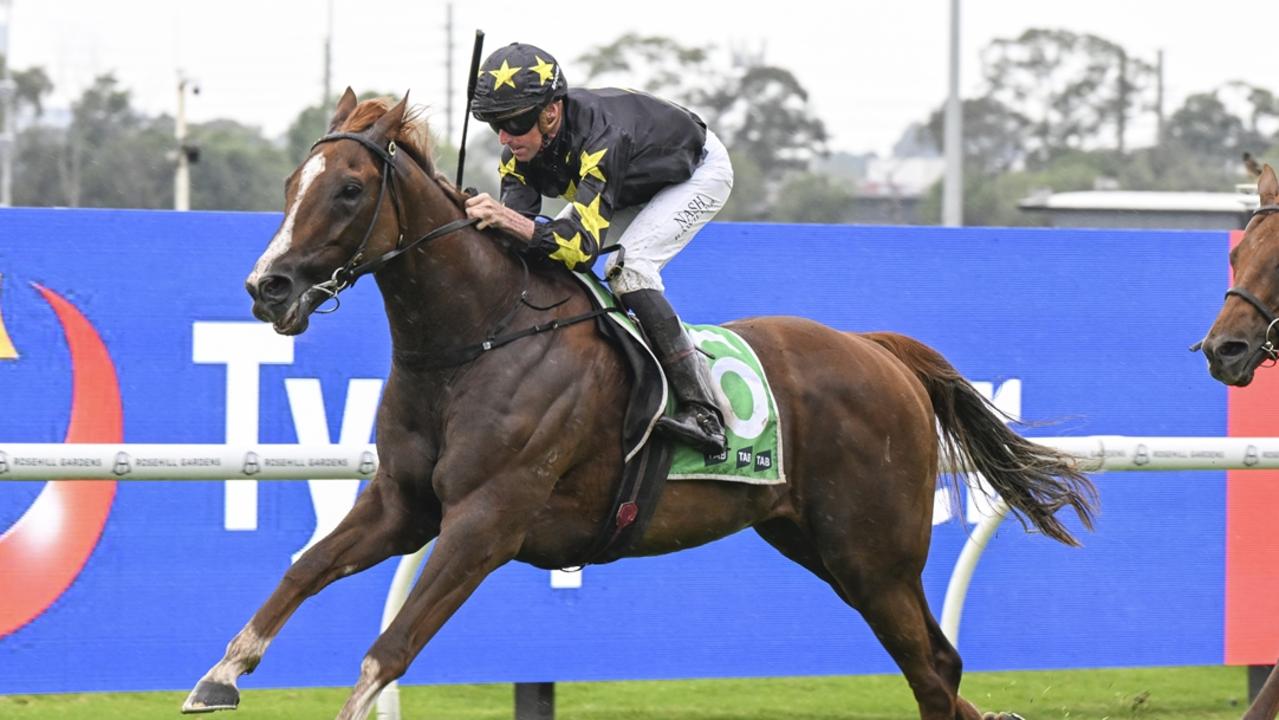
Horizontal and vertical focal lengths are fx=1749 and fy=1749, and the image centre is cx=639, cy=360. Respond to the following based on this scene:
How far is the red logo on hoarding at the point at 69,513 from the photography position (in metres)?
5.46

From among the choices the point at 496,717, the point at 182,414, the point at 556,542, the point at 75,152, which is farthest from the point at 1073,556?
the point at 75,152

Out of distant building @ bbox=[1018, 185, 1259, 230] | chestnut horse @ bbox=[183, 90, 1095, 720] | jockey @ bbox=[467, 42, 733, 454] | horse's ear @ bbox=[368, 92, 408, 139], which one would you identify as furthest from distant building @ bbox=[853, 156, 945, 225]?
horse's ear @ bbox=[368, 92, 408, 139]

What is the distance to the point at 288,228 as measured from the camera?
13.0 feet

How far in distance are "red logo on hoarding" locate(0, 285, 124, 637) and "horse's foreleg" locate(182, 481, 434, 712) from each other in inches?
58.8

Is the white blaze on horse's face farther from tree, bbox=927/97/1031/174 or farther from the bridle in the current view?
tree, bbox=927/97/1031/174

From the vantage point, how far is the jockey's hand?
438 cm

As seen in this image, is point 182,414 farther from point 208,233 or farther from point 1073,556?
point 1073,556

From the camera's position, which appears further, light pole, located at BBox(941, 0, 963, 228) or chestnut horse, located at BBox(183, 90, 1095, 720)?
light pole, located at BBox(941, 0, 963, 228)

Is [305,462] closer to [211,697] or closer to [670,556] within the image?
[211,697]

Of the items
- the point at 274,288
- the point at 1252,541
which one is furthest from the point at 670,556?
the point at 274,288

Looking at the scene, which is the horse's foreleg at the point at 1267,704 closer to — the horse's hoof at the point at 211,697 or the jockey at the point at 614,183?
the jockey at the point at 614,183

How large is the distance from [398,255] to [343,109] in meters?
0.39

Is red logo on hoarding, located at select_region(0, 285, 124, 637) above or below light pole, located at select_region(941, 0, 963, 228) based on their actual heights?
below

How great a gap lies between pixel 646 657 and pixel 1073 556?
1.66 meters
